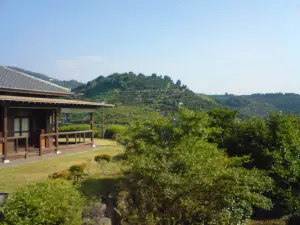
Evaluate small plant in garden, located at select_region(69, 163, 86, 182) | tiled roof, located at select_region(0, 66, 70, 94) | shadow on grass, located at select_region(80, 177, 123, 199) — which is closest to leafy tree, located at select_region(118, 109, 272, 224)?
shadow on grass, located at select_region(80, 177, 123, 199)

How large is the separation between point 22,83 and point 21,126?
2214 mm

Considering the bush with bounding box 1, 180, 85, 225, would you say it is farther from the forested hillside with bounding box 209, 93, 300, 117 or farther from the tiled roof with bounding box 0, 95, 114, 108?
the forested hillside with bounding box 209, 93, 300, 117

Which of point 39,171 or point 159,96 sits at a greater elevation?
point 159,96

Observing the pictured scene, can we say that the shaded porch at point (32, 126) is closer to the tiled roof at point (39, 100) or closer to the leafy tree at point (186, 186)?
the tiled roof at point (39, 100)

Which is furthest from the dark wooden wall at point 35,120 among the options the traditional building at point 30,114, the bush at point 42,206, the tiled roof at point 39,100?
the bush at point 42,206

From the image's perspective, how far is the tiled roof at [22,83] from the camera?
14977 mm

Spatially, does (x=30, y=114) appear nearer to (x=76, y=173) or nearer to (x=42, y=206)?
(x=76, y=173)

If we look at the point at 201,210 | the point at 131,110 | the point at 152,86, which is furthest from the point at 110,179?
the point at 152,86

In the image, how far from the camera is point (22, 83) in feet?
53.3

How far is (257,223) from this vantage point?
34.9 feet

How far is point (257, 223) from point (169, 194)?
4689mm

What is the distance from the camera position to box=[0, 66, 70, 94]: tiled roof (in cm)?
1498

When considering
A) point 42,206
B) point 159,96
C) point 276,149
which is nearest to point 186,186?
point 42,206

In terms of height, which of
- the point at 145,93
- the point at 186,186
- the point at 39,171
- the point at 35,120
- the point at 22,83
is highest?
the point at 22,83
